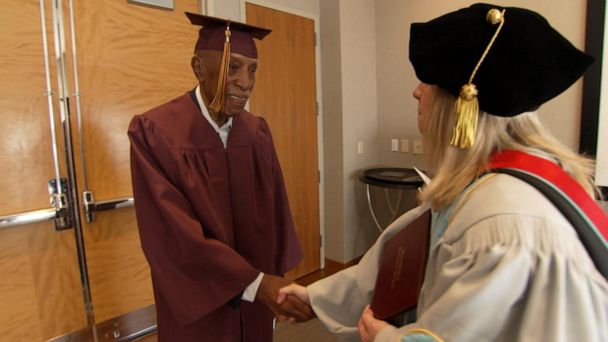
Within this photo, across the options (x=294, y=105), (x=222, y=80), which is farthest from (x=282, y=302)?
(x=294, y=105)

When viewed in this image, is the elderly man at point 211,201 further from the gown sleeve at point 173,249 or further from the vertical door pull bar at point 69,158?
the vertical door pull bar at point 69,158

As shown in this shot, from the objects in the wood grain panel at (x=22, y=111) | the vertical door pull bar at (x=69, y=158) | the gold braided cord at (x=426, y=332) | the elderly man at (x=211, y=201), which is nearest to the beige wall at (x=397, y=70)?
the elderly man at (x=211, y=201)

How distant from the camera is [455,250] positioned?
0.72m

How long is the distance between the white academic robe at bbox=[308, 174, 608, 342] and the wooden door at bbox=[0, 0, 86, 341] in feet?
6.90

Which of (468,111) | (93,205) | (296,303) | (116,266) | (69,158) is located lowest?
(116,266)

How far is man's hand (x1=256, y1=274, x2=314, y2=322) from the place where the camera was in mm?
1283

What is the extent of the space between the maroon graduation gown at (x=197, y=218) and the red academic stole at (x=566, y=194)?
85cm

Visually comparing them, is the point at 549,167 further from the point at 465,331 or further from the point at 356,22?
the point at 356,22

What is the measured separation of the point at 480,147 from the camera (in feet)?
2.64

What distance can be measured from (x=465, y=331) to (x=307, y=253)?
2.95 metres

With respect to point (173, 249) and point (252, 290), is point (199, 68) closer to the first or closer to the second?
point (173, 249)

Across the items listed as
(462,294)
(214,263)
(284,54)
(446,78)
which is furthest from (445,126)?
(284,54)

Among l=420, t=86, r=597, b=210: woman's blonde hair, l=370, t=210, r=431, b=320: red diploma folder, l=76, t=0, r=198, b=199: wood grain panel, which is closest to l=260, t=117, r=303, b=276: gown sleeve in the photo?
l=370, t=210, r=431, b=320: red diploma folder

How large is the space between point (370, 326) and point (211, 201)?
0.68m
